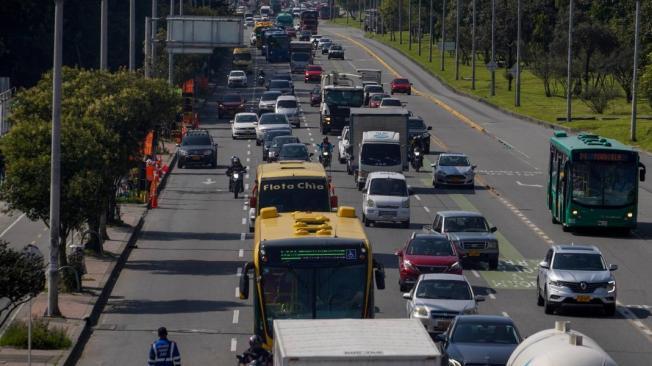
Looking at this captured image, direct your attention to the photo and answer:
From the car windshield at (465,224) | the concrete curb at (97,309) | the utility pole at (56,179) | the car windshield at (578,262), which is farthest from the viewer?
the car windshield at (465,224)

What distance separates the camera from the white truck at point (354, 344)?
16.7m

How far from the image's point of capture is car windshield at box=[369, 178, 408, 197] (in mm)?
49500

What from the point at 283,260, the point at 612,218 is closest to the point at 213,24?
the point at 612,218

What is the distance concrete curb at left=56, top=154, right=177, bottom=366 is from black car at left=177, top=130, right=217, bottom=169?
1590cm

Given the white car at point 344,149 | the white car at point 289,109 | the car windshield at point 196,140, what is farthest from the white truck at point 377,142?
the white car at point 289,109

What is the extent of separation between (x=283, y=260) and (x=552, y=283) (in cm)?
1145

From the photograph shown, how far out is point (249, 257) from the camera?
42594 mm

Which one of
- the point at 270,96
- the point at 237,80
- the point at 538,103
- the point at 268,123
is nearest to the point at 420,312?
the point at 268,123

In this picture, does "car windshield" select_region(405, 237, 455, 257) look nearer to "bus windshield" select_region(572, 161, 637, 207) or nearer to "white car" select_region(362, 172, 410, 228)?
"bus windshield" select_region(572, 161, 637, 207)

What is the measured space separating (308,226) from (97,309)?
10.5 m

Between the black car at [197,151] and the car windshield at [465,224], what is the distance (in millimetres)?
27084

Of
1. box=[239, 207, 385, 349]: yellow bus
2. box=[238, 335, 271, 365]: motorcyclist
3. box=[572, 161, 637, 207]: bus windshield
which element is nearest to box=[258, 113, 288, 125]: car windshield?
box=[572, 161, 637, 207]: bus windshield

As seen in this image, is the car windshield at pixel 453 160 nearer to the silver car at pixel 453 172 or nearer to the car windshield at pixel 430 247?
the silver car at pixel 453 172

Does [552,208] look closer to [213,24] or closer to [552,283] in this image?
[552,283]
